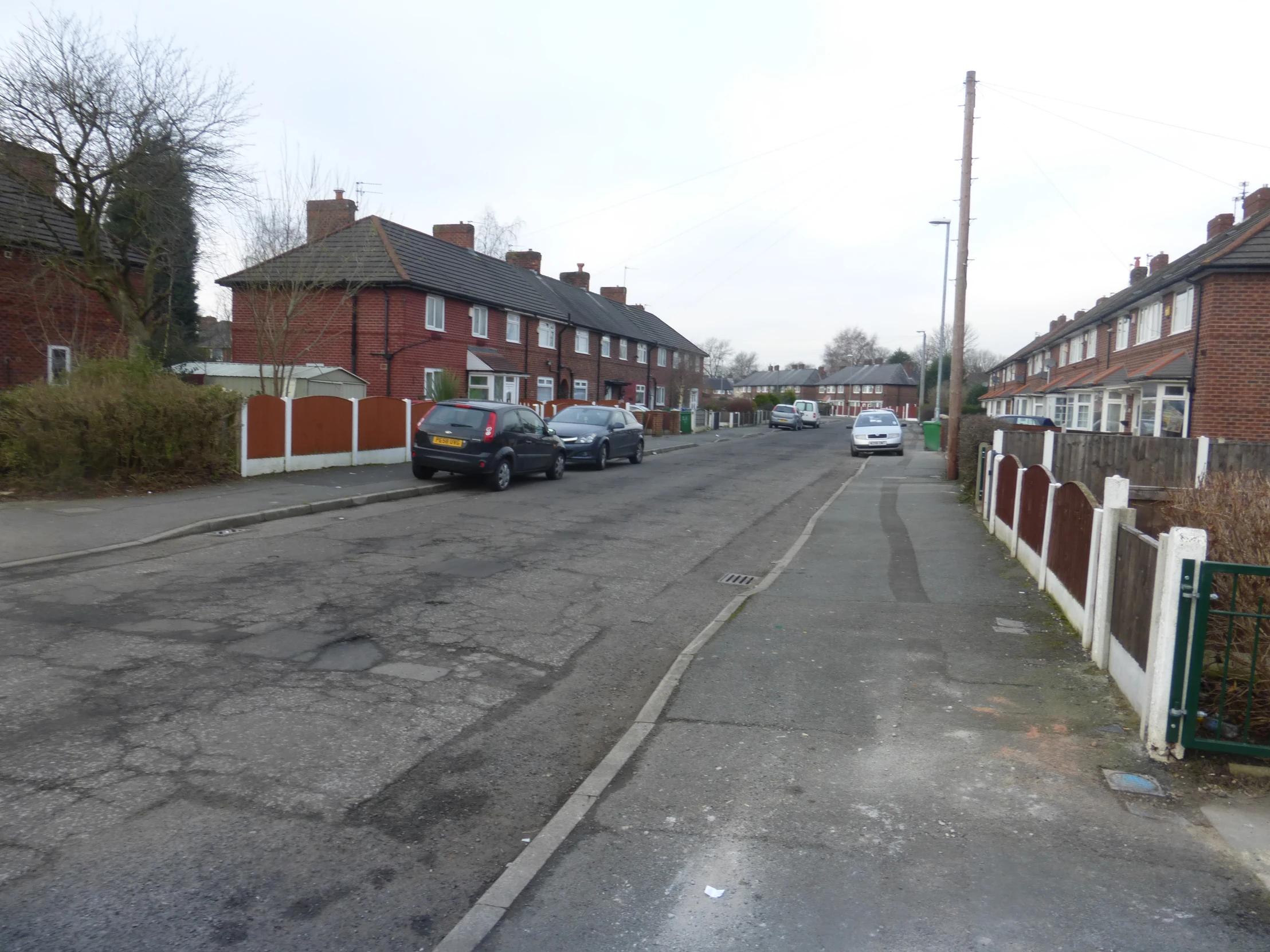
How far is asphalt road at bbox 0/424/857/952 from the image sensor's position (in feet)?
11.4

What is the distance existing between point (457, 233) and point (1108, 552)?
3616 cm

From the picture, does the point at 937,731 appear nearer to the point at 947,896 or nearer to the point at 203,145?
the point at 947,896

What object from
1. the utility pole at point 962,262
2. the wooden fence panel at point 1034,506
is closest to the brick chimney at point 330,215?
the utility pole at point 962,262

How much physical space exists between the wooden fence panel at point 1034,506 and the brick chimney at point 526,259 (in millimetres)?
38101

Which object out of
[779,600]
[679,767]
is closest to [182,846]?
[679,767]

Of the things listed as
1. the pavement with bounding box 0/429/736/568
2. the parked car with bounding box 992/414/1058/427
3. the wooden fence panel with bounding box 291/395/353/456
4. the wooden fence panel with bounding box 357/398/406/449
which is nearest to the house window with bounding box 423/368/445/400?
the wooden fence panel with bounding box 357/398/406/449

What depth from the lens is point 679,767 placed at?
486 centimetres

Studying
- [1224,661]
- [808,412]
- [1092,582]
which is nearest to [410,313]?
[1092,582]

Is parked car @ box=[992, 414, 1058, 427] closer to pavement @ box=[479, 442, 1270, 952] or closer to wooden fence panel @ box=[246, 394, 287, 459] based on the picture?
wooden fence panel @ box=[246, 394, 287, 459]

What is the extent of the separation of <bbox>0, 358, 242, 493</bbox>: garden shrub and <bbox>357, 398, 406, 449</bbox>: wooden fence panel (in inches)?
170

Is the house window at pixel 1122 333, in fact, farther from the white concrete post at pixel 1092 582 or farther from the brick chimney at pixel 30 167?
the brick chimney at pixel 30 167

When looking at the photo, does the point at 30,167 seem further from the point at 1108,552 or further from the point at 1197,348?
the point at 1197,348

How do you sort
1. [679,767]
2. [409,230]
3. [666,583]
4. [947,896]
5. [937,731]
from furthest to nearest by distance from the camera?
[409,230] < [666,583] < [937,731] < [679,767] < [947,896]

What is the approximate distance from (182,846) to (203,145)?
2020 centimetres
